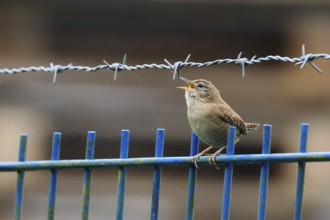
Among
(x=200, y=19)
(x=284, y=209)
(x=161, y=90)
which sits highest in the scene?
(x=200, y=19)

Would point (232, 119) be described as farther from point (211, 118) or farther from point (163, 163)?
point (163, 163)

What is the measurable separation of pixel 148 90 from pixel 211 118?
8.06m

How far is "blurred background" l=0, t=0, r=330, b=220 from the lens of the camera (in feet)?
41.4

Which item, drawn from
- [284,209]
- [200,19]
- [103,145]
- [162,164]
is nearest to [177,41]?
[200,19]

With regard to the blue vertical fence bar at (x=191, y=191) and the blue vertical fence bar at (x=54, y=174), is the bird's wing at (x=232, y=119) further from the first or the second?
the blue vertical fence bar at (x=54, y=174)

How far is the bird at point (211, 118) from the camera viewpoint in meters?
5.00

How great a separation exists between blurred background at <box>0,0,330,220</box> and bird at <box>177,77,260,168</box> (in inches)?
276

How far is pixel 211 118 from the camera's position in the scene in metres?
5.05

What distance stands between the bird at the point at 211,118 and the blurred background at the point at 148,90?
701cm

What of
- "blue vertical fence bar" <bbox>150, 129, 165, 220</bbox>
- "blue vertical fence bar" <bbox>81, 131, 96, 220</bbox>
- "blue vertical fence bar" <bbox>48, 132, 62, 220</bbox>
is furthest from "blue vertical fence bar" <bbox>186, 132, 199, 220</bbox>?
"blue vertical fence bar" <bbox>48, 132, 62, 220</bbox>

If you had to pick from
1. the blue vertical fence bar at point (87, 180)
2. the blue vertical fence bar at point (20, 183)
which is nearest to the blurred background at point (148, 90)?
the blue vertical fence bar at point (20, 183)

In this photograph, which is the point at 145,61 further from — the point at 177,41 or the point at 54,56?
the point at 54,56

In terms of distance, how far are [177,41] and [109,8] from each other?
1.00 meters

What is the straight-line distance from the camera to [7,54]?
43.3 ft
